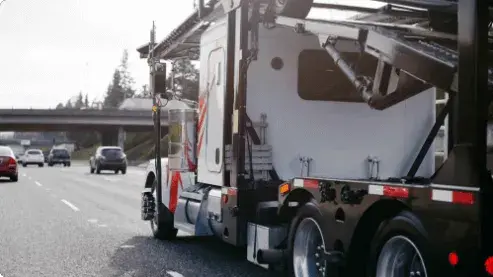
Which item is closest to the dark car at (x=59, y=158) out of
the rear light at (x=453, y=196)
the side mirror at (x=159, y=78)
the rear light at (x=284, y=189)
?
the side mirror at (x=159, y=78)

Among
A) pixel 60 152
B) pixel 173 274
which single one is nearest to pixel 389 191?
pixel 173 274

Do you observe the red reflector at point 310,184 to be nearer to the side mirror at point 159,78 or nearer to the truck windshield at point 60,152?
the side mirror at point 159,78

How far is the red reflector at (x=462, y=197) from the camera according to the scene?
3904mm

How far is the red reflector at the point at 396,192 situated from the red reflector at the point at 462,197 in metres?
0.46

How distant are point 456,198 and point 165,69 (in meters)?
7.09

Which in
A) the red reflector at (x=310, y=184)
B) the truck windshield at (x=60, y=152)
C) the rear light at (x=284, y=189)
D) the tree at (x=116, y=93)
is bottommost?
the truck windshield at (x=60, y=152)

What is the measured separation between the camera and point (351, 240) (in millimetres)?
5105

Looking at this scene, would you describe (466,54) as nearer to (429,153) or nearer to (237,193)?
(237,193)

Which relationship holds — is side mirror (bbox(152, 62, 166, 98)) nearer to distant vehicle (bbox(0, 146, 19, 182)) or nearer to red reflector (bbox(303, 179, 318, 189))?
red reflector (bbox(303, 179, 318, 189))

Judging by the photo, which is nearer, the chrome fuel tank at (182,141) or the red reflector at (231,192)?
the red reflector at (231,192)

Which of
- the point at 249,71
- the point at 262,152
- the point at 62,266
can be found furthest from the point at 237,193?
the point at 62,266

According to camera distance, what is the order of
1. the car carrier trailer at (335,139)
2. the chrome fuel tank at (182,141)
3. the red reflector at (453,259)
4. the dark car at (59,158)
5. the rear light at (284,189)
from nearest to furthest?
1. the red reflector at (453,259)
2. the car carrier trailer at (335,139)
3. the rear light at (284,189)
4. the chrome fuel tank at (182,141)
5. the dark car at (59,158)

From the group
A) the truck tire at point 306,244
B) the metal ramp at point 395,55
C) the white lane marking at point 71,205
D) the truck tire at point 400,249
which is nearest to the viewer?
the truck tire at point 400,249

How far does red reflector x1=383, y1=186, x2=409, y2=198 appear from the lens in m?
4.46
